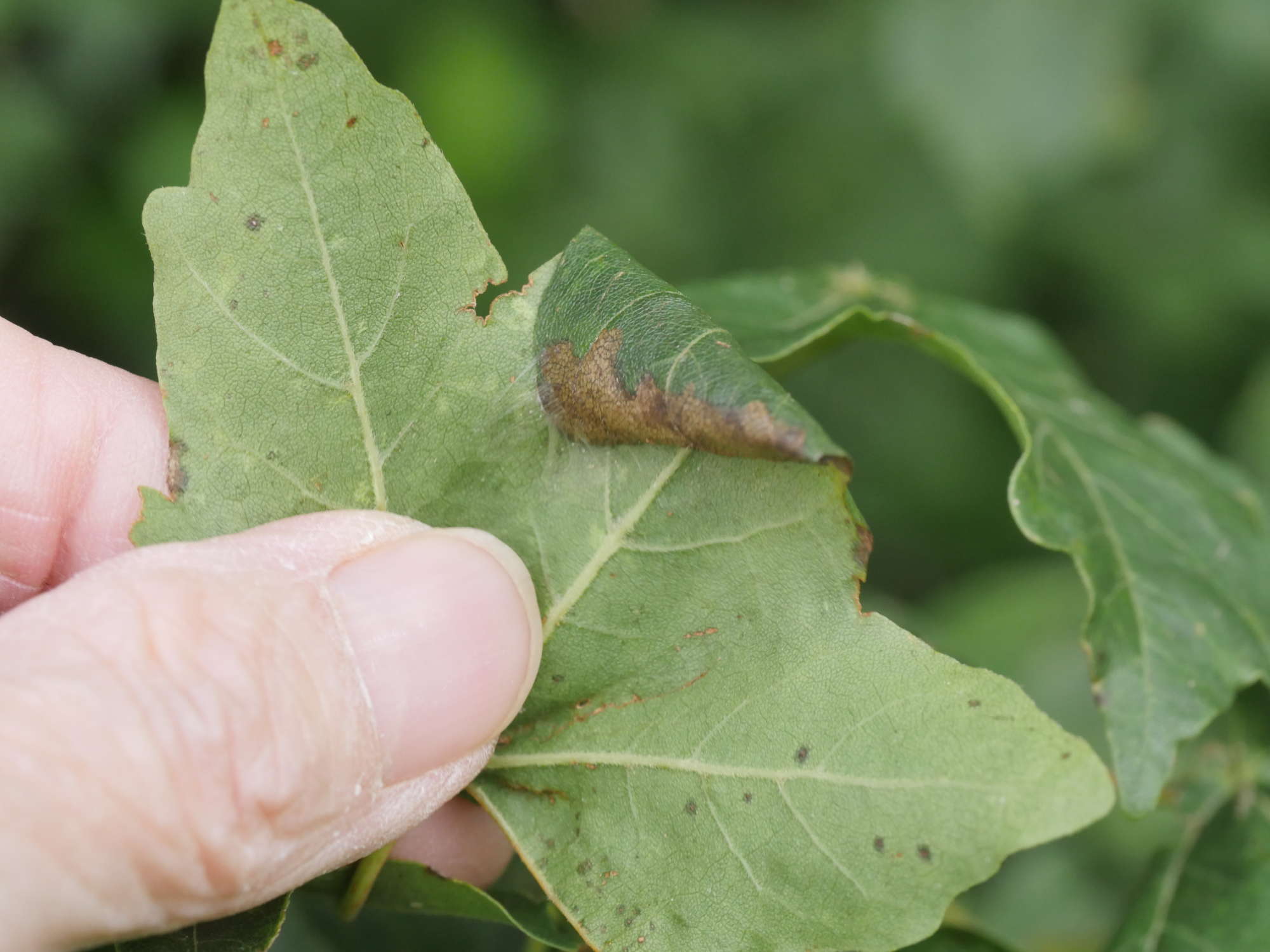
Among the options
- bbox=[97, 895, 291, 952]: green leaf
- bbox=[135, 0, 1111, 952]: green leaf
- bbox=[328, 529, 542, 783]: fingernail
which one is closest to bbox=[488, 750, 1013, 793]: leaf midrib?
bbox=[135, 0, 1111, 952]: green leaf

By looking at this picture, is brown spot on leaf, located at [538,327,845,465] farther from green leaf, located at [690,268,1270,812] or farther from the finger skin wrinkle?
the finger skin wrinkle

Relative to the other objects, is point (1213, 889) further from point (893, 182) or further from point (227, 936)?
point (893, 182)

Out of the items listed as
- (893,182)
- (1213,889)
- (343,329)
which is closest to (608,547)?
(343,329)

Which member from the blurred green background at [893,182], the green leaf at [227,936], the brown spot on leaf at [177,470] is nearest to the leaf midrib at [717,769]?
the green leaf at [227,936]

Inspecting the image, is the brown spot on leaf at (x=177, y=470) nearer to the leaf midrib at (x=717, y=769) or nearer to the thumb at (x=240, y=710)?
the thumb at (x=240, y=710)

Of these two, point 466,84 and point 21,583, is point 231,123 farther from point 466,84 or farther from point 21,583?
point 466,84

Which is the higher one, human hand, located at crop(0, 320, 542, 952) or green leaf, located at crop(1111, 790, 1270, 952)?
human hand, located at crop(0, 320, 542, 952)

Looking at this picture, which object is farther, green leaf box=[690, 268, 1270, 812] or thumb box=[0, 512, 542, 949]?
green leaf box=[690, 268, 1270, 812]
